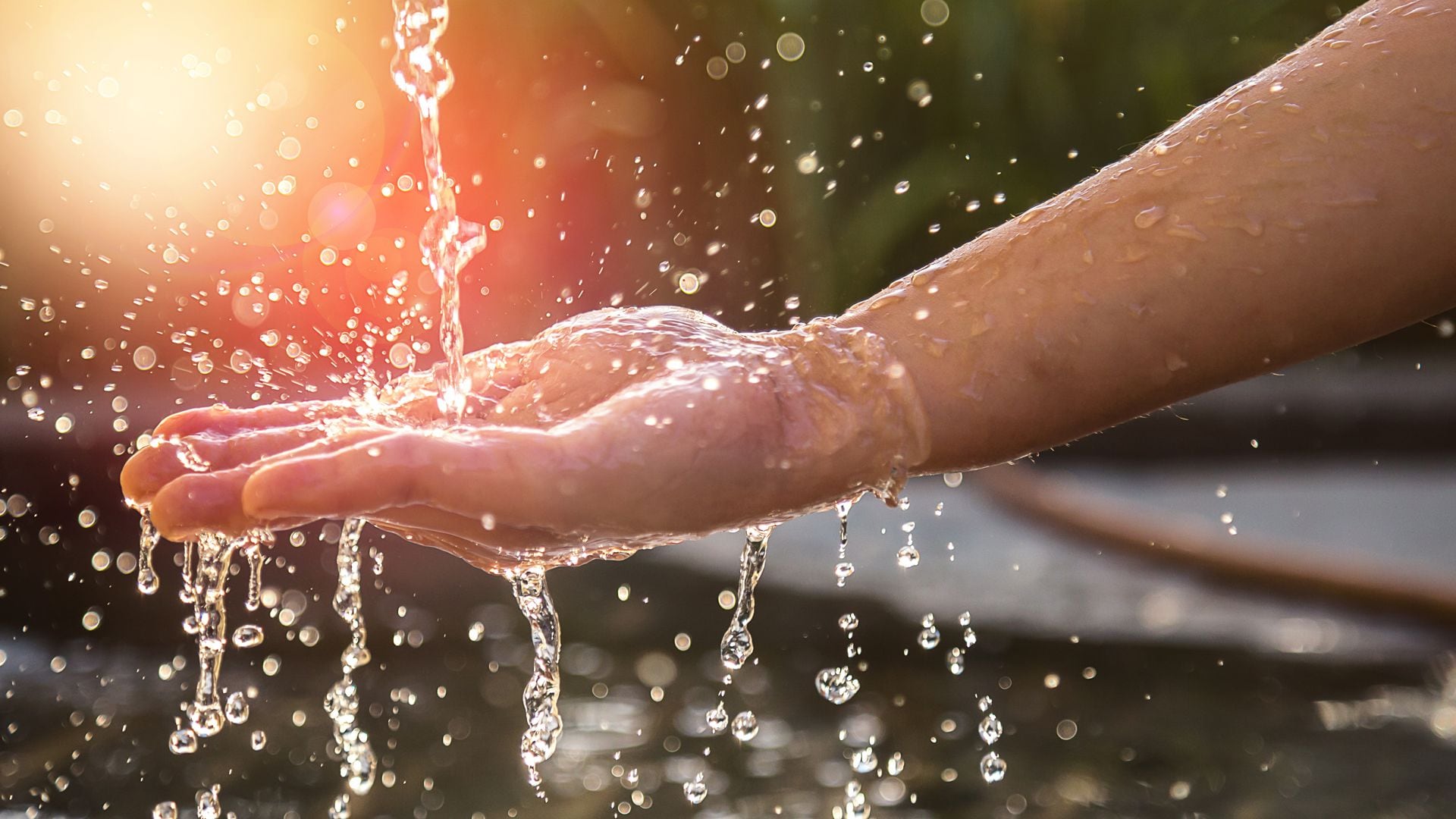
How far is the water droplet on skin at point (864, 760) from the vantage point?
213 cm

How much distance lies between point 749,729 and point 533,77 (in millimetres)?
3509

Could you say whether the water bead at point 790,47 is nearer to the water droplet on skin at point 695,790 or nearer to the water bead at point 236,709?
the water bead at point 236,709

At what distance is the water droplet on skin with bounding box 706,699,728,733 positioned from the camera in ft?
7.50

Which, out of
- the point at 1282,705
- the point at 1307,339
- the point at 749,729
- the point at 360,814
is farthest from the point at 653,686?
the point at 1307,339

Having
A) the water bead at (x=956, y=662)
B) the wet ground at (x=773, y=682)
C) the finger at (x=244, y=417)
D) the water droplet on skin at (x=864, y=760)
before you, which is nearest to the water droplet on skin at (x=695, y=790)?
the wet ground at (x=773, y=682)

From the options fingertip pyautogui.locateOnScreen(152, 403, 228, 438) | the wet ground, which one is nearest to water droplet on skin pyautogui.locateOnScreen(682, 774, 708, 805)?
the wet ground

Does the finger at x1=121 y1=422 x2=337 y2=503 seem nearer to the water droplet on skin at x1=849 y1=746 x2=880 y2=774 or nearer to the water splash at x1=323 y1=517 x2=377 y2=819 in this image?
the water splash at x1=323 y1=517 x2=377 y2=819

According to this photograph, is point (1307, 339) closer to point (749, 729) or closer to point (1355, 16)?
point (1355, 16)

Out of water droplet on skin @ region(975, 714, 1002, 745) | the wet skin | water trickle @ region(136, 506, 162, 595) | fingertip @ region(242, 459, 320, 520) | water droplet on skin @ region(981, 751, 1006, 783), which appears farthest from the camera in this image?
water droplet on skin @ region(975, 714, 1002, 745)

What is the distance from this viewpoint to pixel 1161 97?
5.05 meters

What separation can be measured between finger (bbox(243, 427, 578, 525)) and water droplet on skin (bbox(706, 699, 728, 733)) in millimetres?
1307

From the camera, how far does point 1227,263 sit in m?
1.17

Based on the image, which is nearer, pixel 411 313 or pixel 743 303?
pixel 411 313

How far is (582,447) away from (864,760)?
4.13 ft
